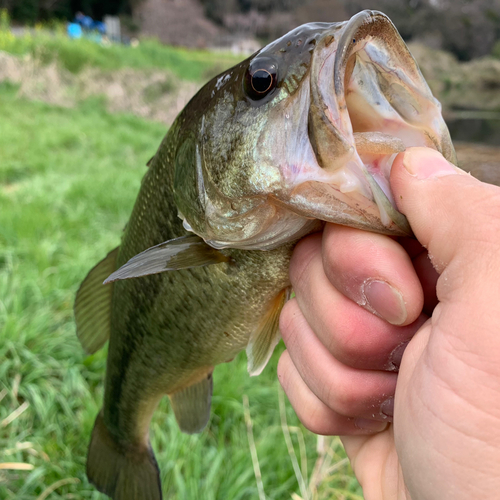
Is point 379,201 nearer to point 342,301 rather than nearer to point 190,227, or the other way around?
point 342,301

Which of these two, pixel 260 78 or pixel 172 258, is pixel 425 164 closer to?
pixel 260 78

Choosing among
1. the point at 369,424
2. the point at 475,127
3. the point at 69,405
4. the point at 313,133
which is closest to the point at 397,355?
the point at 369,424

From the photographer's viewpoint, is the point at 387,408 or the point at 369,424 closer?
the point at 387,408

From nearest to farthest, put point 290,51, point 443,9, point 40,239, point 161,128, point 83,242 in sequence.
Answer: point 290,51
point 40,239
point 83,242
point 161,128
point 443,9

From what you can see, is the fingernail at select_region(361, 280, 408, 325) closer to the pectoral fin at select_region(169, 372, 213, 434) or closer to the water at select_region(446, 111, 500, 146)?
the pectoral fin at select_region(169, 372, 213, 434)

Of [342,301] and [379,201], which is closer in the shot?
[379,201]

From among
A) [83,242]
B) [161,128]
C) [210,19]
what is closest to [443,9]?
[210,19]

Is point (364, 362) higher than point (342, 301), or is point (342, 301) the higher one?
point (342, 301)

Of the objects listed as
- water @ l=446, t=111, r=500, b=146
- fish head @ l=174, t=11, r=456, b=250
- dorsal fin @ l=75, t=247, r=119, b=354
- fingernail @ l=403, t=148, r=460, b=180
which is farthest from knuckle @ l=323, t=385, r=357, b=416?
water @ l=446, t=111, r=500, b=146
